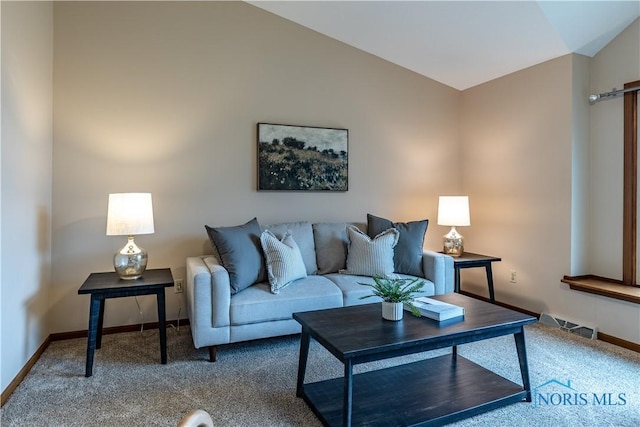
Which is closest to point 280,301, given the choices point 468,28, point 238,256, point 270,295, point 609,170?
point 270,295

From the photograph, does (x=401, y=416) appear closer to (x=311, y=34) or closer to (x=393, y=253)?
(x=393, y=253)

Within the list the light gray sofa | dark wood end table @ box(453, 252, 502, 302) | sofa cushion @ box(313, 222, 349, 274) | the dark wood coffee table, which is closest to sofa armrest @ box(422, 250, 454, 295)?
the light gray sofa

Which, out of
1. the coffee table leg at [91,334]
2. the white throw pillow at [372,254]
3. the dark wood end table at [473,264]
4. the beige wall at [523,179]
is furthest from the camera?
the dark wood end table at [473,264]

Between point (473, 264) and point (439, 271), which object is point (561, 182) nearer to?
point (473, 264)

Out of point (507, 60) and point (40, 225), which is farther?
point (507, 60)

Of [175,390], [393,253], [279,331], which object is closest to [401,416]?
[279,331]

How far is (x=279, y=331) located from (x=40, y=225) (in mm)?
1882

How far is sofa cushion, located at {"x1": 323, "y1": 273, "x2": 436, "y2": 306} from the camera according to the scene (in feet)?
9.68

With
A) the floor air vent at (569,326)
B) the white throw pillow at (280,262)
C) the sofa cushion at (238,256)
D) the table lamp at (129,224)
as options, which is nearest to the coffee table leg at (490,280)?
the floor air vent at (569,326)

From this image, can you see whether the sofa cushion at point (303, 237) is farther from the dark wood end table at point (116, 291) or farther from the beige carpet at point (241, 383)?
the dark wood end table at point (116, 291)

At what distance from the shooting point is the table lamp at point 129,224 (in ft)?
8.74

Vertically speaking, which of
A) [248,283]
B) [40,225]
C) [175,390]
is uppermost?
[40,225]

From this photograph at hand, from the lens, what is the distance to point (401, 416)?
1.89 meters

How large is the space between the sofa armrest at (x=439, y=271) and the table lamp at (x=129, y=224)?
2283 mm
